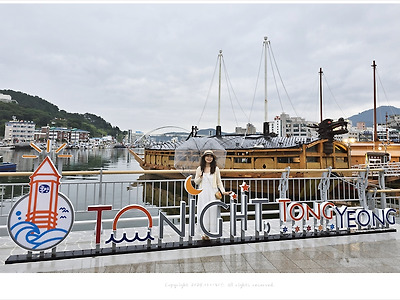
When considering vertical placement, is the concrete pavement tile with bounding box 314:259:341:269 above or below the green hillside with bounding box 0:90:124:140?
below

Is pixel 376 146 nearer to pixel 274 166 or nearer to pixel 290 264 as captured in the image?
pixel 274 166

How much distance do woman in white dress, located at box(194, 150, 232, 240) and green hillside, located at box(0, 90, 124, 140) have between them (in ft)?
131

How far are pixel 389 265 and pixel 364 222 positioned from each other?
1.37m

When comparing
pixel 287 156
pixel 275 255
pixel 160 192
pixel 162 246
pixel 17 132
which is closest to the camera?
pixel 275 255

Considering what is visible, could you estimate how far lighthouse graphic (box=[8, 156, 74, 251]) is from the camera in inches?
110

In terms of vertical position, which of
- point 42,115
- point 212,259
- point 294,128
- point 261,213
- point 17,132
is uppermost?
point 294,128

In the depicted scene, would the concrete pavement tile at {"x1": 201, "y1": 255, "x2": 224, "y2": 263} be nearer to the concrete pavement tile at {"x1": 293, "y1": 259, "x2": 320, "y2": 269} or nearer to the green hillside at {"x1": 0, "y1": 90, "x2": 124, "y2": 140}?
the concrete pavement tile at {"x1": 293, "y1": 259, "x2": 320, "y2": 269}

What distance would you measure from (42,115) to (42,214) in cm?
5396

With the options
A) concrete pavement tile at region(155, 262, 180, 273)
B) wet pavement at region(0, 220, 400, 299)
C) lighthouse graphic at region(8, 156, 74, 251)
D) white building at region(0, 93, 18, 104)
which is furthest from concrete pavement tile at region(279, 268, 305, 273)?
white building at region(0, 93, 18, 104)

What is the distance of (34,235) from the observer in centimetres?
285

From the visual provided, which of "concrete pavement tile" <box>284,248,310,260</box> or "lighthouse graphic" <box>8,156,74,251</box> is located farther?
"concrete pavement tile" <box>284,248,310,260</box>

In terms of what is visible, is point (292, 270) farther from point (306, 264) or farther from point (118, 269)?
point (118, 269)

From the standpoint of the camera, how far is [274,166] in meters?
14.5

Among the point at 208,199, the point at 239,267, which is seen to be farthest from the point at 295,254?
the point at 208,199
